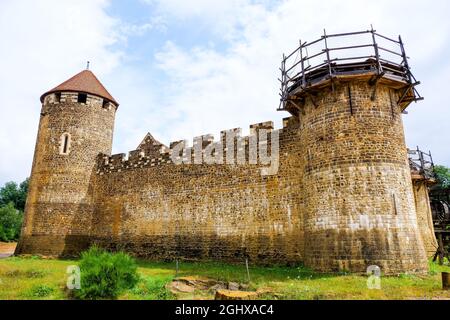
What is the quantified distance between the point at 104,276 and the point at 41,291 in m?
2.19

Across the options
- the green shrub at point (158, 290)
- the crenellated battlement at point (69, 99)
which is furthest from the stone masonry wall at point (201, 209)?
the green shrub at point (158, 290)

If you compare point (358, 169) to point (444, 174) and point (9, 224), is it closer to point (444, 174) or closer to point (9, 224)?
point (444, 174)

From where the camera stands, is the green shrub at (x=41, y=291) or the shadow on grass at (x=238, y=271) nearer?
the green shrub at (x=41, y=291)

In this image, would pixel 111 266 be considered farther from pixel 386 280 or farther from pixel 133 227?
pixel 133 227

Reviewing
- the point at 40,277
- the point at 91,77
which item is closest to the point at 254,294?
the point at 40,277

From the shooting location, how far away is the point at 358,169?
10805 millimetres

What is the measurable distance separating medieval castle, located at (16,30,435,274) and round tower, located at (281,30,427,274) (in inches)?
1.3

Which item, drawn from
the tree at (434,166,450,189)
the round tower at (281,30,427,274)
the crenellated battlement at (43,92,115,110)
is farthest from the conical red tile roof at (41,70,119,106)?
the tree at (434,166,450,189)

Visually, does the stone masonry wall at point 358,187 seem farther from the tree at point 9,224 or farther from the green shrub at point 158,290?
the tree at point 9,224

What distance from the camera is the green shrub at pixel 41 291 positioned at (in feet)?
28.9

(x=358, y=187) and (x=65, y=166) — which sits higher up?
(x=65, y=166)

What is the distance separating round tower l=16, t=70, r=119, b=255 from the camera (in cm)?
1792

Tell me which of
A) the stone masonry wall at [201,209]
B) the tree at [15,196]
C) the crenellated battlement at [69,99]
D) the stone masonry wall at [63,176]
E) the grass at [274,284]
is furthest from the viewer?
the tree at [15,196]

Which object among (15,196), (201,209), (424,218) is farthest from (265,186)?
(15,196)
